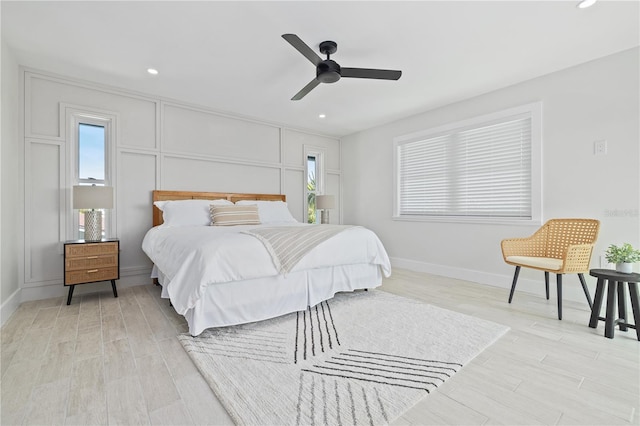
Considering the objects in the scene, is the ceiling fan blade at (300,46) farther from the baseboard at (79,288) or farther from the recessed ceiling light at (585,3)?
the baseboard at (79,288)

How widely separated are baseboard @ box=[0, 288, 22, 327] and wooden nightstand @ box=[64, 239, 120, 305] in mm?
405

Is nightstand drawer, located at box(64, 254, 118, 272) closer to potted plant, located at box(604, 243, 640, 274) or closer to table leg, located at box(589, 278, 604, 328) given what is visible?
table leg, located at box(589, 278, 604, 328)

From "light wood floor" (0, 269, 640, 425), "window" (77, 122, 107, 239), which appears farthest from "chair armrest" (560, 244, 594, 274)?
"window" (77, 122, 107, 239)

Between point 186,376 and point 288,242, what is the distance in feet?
4.02

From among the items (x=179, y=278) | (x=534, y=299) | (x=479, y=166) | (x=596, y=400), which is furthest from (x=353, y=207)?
(x=596, y=400)

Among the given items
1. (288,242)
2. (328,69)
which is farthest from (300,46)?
(288,242)

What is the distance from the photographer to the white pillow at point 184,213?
11.4ft

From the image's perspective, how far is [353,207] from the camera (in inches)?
230

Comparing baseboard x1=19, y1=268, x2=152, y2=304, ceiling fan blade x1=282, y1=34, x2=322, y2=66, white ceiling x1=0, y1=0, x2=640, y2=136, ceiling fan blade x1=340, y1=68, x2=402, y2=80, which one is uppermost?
white ceiling x1=0, y1=0, x2=640, y2=136

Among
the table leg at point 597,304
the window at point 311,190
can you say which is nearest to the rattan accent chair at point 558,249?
the table leg at point 597,304

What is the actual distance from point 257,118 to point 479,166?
350 cm

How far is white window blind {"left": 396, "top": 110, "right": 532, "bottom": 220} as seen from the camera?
351 centimetres

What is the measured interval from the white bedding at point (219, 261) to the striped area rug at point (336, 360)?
296 mm

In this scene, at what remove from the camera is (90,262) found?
9.96 ft
